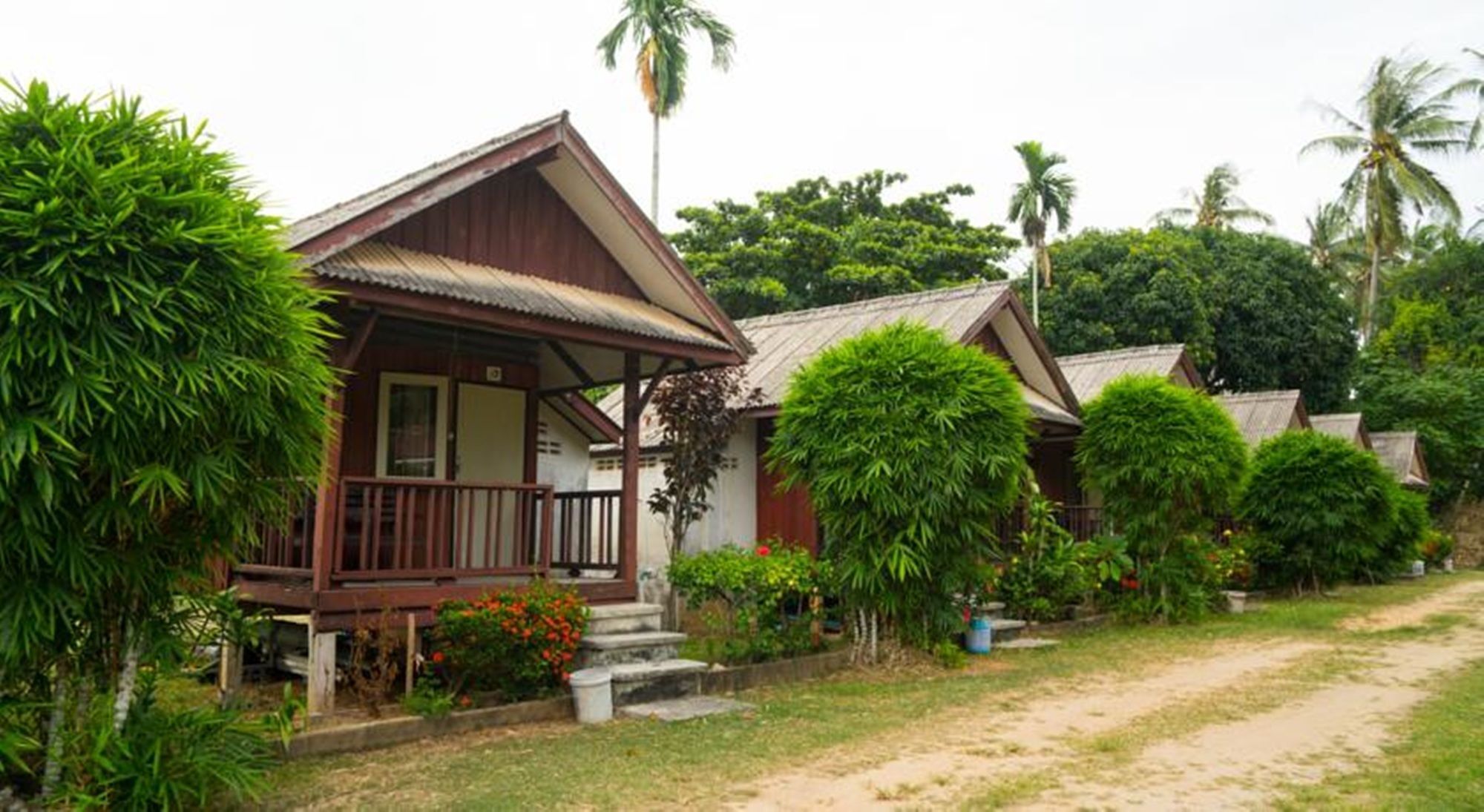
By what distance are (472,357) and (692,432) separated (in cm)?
267

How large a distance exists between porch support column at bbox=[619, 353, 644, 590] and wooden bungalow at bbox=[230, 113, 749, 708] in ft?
0.06

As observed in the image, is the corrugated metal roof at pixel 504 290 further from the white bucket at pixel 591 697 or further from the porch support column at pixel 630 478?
the white bucket at pixel 591 697

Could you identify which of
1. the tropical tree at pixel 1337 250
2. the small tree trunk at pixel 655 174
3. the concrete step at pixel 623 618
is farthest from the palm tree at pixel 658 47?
the tropical tree at pixel 1337 250

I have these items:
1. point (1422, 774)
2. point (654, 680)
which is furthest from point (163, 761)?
A: point (1422, 774)

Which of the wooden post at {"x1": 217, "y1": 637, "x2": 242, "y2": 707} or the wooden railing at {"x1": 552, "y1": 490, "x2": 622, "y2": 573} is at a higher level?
the wooden railing at {"x1": 552, "y1": 490, "x2": 622, "y2": 573}

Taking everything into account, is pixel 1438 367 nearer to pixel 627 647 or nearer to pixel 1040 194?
pixel 1040 194

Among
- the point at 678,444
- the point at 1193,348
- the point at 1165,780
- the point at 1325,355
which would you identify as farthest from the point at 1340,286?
the point at 1165,780

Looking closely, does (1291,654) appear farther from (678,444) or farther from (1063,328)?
(1063,328)

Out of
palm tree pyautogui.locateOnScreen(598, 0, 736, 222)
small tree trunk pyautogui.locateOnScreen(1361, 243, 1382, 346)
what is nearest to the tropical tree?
→ small tree trunk pyautogui.locateOnScreen(1361, 243, 1382, 346)

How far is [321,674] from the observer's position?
784cm

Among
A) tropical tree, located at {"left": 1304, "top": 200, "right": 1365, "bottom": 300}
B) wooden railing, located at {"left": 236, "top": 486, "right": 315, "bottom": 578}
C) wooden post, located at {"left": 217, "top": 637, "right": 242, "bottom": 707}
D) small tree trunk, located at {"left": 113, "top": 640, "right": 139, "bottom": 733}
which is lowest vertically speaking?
wooden post, located at {"left": 217, "top": 637, "right": 242, "bottom": 707}

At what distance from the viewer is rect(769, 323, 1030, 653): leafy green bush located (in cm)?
1086

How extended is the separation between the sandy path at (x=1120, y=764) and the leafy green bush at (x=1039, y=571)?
329cm

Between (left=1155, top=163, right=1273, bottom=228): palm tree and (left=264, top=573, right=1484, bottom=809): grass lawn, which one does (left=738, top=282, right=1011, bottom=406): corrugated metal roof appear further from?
(left=1155, top=163, right=1273, bottom=228): palm tree
